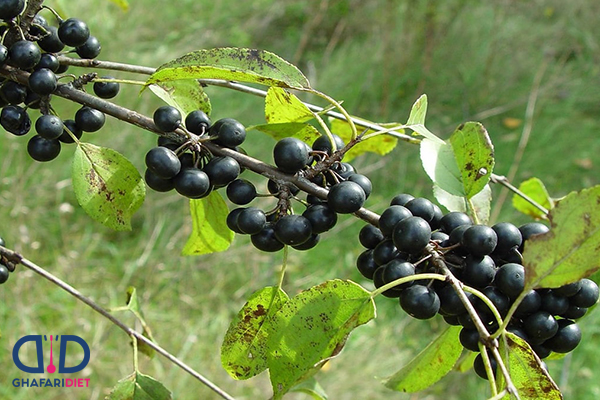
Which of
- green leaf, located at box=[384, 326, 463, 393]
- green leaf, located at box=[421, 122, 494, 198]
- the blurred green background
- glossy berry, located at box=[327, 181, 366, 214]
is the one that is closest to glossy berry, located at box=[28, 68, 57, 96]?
glossy berry, located at box=[327, 181, 366, 214]

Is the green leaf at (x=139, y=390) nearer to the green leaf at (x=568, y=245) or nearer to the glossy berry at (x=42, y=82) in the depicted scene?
the glossy berry at (x=42, y=82)

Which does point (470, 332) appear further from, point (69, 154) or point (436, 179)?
point (69, 154)

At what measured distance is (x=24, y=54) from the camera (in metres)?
0.61

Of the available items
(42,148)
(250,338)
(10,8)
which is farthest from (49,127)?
(250,338)

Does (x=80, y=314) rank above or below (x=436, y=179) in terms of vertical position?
below

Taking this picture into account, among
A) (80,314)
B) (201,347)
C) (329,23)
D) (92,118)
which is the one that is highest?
(92,118)

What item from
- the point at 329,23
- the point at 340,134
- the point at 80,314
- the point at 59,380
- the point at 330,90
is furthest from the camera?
the point at 329,23

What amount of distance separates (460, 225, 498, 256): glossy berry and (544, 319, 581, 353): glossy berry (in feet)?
0.42

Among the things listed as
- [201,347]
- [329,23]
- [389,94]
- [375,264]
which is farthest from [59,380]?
[329,23]

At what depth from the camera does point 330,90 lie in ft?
13.1

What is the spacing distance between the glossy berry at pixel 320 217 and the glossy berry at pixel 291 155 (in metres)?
0.05

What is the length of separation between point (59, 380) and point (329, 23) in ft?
12.9

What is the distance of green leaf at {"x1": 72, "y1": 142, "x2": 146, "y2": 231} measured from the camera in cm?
66

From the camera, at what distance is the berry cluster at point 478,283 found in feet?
1.86
